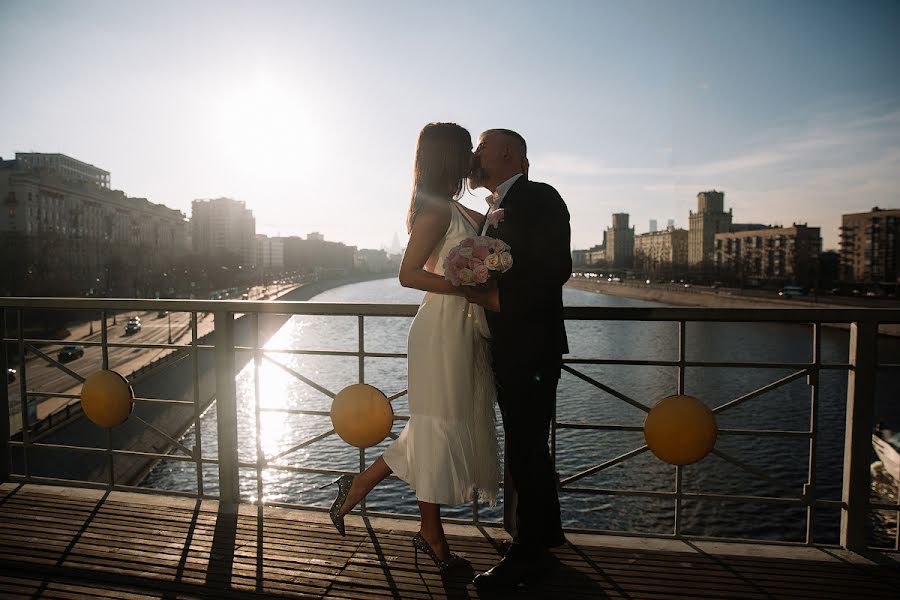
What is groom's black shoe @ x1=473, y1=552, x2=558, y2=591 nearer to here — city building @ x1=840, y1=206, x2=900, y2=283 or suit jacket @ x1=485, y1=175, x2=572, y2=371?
suit jacket @ x1=485, y1=175, x2=572, y2=371

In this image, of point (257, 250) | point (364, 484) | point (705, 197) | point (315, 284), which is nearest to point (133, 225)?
point (315, 284)

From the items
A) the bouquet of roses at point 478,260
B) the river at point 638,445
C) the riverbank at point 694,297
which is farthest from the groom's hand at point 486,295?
the riverbank at point 694,297

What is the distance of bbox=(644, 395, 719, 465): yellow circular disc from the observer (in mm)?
3102

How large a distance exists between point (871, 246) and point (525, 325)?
440ft

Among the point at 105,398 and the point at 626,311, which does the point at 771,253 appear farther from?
the point at 105,398

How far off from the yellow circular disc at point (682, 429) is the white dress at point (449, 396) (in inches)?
33.8

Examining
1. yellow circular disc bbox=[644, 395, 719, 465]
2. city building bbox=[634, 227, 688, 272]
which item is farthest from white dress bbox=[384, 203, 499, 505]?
city building bbox=[634, 227, 688, 272]

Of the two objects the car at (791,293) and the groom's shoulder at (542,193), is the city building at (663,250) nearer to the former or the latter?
the car at (791,293)

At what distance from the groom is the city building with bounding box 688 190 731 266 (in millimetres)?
160685

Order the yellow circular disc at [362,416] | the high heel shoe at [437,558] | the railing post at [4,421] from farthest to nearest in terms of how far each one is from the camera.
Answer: the railing post at [4,421]
the yellow circular disc at [362,416]
the high heel shoe at [437,558]

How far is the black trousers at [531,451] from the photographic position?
2822mm

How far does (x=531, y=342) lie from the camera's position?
109 inches

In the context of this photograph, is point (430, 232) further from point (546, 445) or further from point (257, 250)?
point (257, 250)

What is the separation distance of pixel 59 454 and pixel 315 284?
101589 mm
